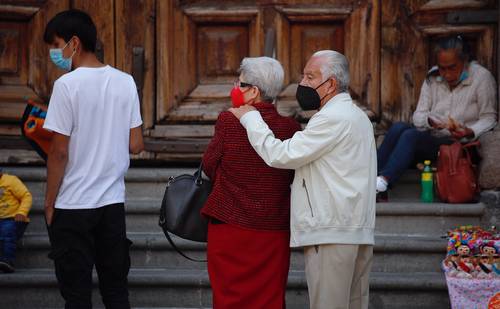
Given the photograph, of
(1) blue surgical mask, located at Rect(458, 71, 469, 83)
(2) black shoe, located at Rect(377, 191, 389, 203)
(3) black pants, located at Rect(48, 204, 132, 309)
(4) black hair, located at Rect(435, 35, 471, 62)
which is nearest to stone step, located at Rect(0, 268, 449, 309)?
(2) black shoe, located at Rect(377, 191, 389, 203)

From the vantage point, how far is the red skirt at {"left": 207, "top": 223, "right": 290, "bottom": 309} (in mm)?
4613

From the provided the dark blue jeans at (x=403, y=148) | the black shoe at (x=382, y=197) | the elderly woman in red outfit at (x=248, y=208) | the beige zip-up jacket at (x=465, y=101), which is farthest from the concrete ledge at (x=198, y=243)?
the elderly woman in red outfit at (x=248, y=208)

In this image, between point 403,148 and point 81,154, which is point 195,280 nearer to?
point 81,154

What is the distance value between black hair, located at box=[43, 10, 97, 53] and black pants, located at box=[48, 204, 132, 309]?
0.82 metres

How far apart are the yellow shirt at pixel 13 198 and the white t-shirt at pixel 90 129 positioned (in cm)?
182

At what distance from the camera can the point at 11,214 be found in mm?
6508

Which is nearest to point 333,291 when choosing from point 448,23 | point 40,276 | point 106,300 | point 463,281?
point 106,300

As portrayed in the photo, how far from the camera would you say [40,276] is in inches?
246

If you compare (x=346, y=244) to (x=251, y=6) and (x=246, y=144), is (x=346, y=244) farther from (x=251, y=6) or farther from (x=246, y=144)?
(x=251, y=6)

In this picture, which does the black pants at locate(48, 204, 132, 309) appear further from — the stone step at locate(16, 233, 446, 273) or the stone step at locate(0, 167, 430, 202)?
the stone step at locate(0, 167, 430, 202)

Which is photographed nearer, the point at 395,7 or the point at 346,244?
the point at 346,244

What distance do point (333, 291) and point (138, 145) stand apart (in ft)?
4.16

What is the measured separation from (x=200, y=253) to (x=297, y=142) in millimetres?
2242

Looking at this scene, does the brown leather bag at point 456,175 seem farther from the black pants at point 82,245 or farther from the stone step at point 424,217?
the black pants at point 82,245
